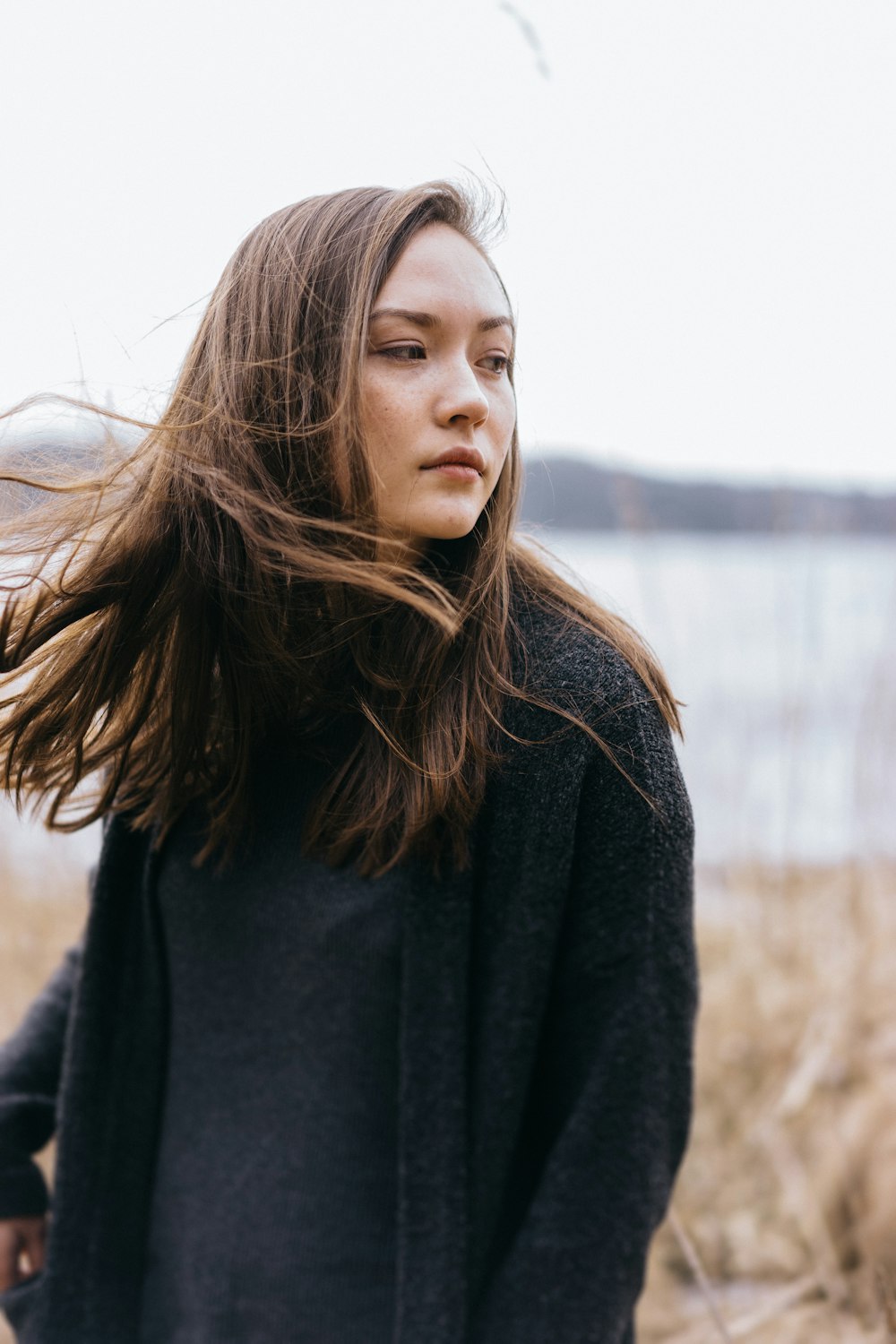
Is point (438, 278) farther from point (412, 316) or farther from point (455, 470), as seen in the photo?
point (455, 470)

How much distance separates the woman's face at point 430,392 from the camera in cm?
89

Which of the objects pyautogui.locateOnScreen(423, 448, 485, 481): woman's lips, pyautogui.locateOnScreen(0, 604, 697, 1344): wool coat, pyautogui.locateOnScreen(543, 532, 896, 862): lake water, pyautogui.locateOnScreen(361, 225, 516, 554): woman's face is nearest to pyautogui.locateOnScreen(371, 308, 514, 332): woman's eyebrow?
pyautogui.locateOnScreen(361, 225, 516, 554): woman's face

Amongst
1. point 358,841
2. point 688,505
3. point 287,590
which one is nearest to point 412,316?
point 287,590

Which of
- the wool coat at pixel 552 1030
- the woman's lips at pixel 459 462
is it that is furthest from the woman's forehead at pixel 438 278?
the wool coat at pixel 552 1030

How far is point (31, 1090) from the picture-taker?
4.04 feet

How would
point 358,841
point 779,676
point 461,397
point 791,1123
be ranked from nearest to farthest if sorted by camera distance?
point 461,397, point 358,841, point 791,1123, point 779,676

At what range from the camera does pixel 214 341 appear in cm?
100

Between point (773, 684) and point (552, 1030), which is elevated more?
point (552, 1030)

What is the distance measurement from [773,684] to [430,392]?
2473 mm

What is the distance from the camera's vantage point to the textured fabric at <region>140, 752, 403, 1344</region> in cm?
98

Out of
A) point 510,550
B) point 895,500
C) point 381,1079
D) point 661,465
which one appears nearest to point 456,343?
point 510,550

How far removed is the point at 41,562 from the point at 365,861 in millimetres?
422

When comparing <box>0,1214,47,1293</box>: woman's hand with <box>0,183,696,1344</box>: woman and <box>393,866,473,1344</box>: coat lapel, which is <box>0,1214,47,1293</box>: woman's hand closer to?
<box>0,183,696,1344</box>: woman

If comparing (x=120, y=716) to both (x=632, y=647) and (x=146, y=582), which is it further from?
(x=632, y=647)
